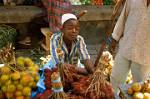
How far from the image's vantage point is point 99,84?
275 centimetres

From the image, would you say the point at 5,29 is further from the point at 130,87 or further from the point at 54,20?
the point at 130,87

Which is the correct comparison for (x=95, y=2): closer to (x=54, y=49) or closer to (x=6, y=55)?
(x=54, y=49)

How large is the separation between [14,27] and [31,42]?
1.44 feet

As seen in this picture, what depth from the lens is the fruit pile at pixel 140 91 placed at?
9.79 feet

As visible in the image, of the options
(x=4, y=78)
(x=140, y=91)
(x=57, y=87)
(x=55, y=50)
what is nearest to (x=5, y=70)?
(x=4, y=78)

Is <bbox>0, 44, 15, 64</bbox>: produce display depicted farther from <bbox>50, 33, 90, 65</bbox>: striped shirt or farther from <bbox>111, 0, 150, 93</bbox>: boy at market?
<bbox>111, 0, 150, 93</bbox>: boy at market

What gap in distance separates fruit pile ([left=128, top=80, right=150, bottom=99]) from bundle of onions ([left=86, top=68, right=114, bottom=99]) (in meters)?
0.32

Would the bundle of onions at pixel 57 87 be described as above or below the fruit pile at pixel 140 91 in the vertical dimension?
above

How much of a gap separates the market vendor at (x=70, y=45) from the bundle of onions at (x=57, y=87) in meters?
0.53

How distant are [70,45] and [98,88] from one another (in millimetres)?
912

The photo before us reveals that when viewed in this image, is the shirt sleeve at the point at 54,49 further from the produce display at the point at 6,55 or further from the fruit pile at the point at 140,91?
the fruit pile at the point at 140,91

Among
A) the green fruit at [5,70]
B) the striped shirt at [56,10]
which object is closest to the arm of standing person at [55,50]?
the green fruit at [5,70]

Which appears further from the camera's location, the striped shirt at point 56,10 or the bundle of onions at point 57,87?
the striped shirt at point 56,10

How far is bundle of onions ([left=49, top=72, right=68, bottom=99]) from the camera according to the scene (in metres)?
2.53
